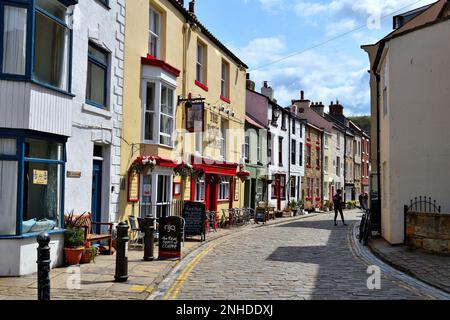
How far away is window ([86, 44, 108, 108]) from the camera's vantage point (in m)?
12.5

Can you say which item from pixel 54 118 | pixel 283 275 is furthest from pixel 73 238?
pixel 283 275

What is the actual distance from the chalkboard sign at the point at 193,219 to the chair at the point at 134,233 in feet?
7.44

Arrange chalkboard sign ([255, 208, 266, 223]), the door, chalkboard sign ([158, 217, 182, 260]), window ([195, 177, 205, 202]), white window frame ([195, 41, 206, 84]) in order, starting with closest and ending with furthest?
chalkboard sign ([158, 217, 182, 260]) < the door < window ([195, 177, 205, 202]) < white window frame ([195, 41, 206, 84]) < chalkboard sign ([255, 208, 266, 223])

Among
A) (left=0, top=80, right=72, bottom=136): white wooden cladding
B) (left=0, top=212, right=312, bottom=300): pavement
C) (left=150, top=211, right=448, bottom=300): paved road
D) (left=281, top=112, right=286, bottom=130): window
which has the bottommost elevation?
(left=150, top=211, right=448, bottom=300): paved road

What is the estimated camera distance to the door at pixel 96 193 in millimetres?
12820

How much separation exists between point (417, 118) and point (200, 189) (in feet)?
31.6

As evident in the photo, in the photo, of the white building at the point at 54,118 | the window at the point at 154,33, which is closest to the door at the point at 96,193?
the white building at the point at 54,118

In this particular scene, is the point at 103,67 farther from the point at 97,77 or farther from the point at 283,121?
the point at 283,121

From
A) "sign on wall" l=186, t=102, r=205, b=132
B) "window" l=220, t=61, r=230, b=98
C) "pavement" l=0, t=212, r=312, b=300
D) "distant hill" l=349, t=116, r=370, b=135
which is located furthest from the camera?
"distant hill" l=349, t=116, r=370, b=135

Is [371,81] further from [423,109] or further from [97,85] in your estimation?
[97,85]

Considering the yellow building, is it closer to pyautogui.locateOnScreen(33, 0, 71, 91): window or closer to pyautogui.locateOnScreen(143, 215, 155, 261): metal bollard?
pyautogui.locateOnScreen(143, 215, 155, 261): metal bollard

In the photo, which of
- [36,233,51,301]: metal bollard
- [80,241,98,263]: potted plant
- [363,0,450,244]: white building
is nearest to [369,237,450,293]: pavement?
[363,0,450,244]: white building

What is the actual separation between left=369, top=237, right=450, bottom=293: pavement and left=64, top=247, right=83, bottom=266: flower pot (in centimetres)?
717
